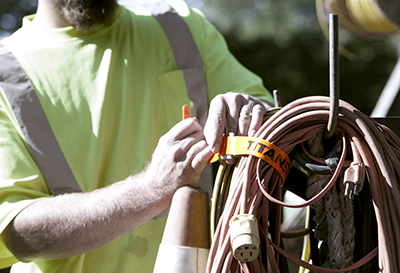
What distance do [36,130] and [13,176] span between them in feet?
0.53

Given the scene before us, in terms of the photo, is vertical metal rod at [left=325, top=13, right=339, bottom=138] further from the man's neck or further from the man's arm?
the man's neck

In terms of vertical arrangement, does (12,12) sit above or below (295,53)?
above

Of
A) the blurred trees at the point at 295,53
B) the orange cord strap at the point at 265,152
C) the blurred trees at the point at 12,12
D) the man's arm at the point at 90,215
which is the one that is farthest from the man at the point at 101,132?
the blurred trees at the point at 295,53

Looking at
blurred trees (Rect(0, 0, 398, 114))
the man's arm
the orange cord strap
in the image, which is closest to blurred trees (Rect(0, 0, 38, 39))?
blurred trees (Rect(0, 0, 398, 114))

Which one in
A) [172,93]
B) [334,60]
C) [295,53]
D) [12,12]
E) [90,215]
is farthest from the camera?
[295,53]

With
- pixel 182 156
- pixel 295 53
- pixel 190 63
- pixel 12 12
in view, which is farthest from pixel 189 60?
pixel 295 53

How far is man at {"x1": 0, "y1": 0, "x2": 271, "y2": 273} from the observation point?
113 cm

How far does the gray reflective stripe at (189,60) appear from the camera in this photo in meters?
1.52

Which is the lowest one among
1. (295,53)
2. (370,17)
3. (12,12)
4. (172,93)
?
(295,53)

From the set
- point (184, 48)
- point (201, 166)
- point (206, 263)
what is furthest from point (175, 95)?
point (206, 263)

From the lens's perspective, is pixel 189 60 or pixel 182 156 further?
pixel 189 60

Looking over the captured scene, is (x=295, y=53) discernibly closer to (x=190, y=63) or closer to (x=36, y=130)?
(x=190, y=63)

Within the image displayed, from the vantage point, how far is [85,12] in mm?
1479

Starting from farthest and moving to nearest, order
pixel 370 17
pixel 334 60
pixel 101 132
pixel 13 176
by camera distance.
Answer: pixel 370 17, pixel 101 132, pixel 13 176, pixel 334 60
